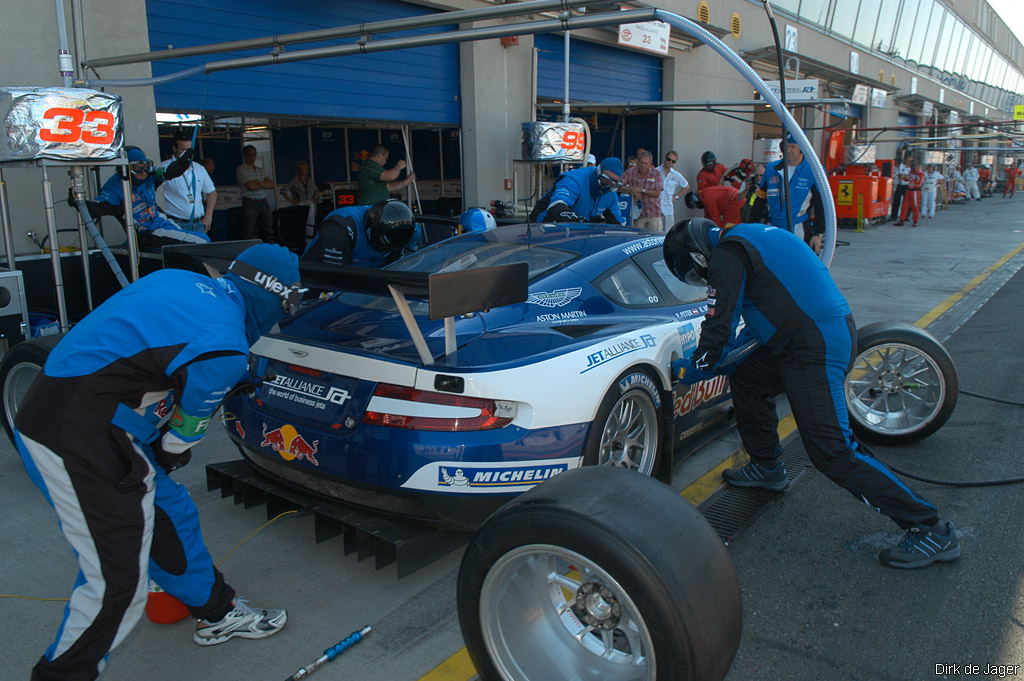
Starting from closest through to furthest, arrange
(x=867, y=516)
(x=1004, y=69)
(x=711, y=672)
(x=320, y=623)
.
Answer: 1. (x=711, y=672)
2. (x=320, y=623)
3. (x=867, y=516)
4. (x=1004, y=69)

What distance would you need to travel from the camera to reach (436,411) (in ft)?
9.53

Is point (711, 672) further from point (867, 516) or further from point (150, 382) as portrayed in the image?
point (867, 516)

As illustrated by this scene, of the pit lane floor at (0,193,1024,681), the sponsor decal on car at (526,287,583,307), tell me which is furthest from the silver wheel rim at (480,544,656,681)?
the sponsor decal on car at (526,287,583,307)

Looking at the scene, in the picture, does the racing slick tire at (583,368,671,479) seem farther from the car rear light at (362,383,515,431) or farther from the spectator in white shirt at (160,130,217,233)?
the spectator in white shirt at (160,130,217,233)

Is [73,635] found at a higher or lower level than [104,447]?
lower

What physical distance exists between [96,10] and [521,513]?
7.03 metres

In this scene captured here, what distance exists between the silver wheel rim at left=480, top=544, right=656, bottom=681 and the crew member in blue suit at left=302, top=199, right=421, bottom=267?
10.2ft

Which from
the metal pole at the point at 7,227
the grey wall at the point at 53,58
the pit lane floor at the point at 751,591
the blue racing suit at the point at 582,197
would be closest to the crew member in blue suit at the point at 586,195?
the blue racing suit at the point at 582,197

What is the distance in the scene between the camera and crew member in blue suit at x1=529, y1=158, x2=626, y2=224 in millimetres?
7551

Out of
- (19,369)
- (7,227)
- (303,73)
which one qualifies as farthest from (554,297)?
(303,73)

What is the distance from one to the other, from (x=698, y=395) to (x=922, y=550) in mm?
1279

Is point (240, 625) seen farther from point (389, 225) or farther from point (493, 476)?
point (389, 225)

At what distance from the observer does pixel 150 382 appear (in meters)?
2.31

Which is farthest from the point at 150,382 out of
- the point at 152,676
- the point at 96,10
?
the point at 96,10
